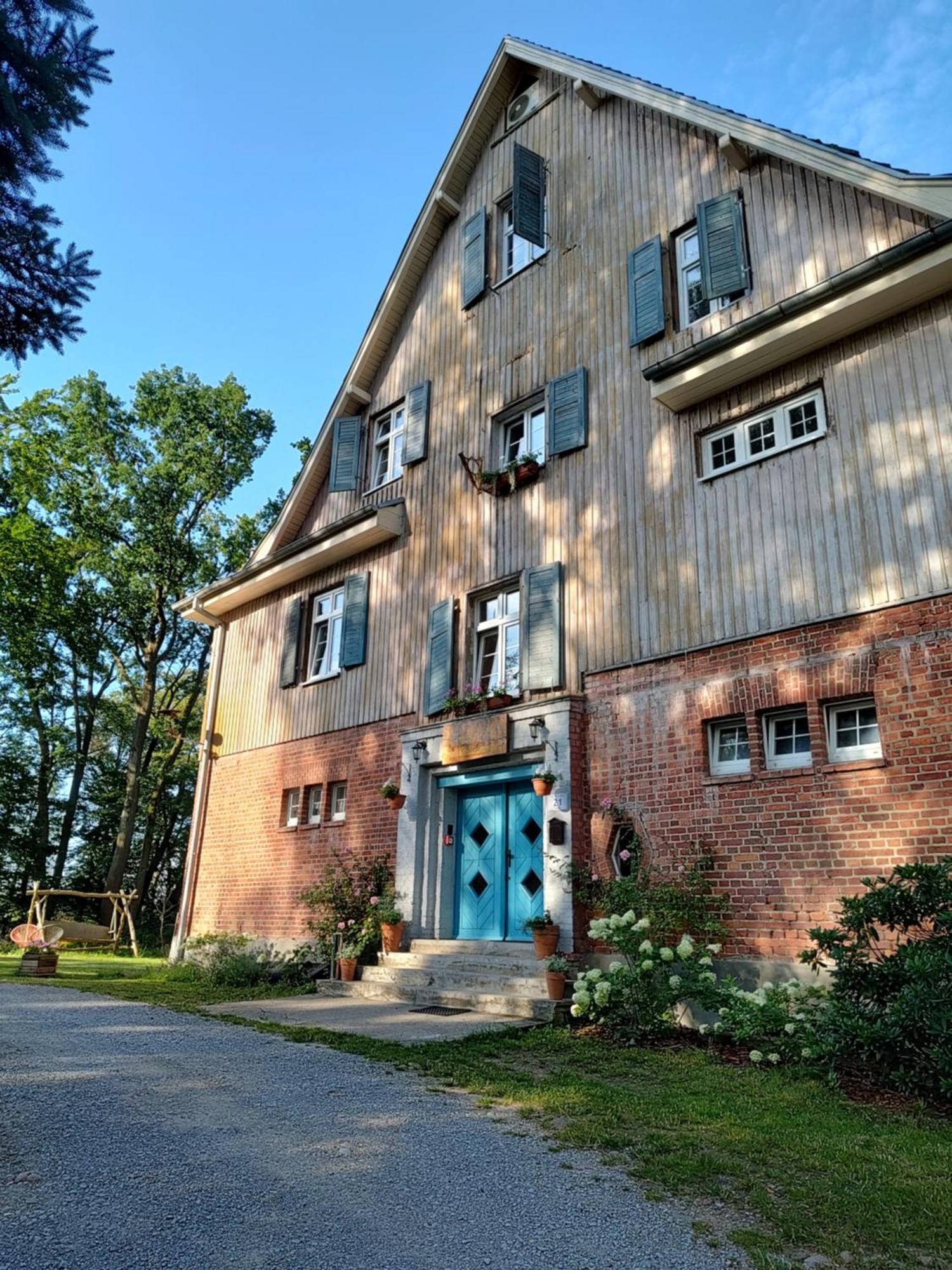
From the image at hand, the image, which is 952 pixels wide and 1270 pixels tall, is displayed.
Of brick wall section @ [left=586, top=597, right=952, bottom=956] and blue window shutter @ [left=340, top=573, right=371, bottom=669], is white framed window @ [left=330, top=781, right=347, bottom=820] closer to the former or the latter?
blue window shutter @ [left=340, top=573, right=371, bottom=669]

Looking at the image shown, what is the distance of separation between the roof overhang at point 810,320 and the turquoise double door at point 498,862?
505 cm

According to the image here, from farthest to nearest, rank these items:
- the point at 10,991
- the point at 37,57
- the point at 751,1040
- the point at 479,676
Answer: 1. the point at 479,676
2. the point at 10,991
3. the point at 751,1040
4. the point at 37,57

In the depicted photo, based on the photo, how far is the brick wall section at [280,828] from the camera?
41.8ft

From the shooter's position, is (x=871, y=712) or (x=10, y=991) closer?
(x=871, y=712)

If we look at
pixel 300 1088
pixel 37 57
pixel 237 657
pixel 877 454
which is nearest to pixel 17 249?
pixel 37 57

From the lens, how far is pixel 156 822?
110 ft

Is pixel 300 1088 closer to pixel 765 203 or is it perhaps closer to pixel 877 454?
pixel 877 454

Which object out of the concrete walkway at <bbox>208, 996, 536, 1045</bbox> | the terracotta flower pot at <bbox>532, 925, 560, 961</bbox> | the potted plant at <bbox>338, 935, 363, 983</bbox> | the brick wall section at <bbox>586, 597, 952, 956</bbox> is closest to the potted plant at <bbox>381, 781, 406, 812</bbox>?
the potted plant at <bbox>338, 935, 363, 983</bbox>

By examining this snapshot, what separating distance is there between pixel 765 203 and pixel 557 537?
4305 millimetres

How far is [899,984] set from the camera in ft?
20.0

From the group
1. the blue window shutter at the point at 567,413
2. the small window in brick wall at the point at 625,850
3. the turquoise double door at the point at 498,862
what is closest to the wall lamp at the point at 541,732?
the turquoise double door at the point at 498,862

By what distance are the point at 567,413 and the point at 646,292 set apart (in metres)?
1.69

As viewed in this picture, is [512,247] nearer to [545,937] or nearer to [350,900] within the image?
[350,900]

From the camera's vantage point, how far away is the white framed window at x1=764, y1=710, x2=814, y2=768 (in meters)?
8.12
